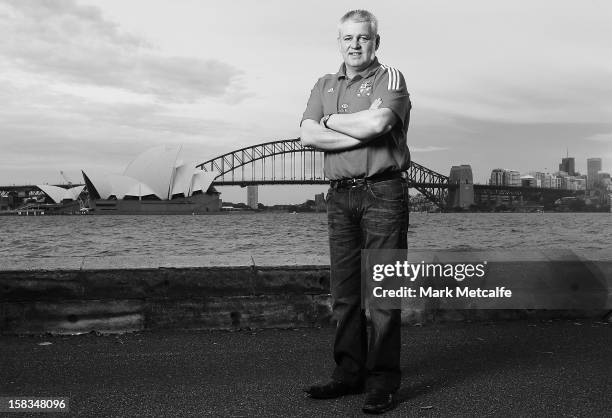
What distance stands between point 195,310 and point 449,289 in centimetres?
180

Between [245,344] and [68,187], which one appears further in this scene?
[68,187]

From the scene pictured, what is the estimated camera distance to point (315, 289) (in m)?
4.77

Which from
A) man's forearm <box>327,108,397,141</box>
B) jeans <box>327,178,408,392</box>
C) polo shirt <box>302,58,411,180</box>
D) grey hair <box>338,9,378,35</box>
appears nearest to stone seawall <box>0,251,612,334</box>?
jeans <box>327,178,408,392</box>

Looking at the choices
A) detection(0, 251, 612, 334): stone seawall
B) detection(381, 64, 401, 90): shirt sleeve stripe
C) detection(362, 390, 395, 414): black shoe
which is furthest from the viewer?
detection(0, 251, 612, 334): stone seawall

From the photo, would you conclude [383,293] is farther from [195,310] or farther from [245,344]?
[195,310]

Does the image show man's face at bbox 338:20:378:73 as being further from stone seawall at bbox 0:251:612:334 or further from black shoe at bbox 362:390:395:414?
stone seawall at bbox 0:251:612:334

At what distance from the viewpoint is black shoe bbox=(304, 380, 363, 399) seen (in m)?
3.22

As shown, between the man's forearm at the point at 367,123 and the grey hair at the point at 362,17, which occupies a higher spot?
Answer: the grey hair at the point at 362,17

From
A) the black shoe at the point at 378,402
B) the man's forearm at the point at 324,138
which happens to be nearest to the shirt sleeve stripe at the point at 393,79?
the man's forearm at the point at 324,138

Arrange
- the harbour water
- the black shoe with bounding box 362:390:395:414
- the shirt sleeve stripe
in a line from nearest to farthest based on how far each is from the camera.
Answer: the black shoe with bounding box 362:390:395:414 < the shirt sleeve stripe < the harbour water

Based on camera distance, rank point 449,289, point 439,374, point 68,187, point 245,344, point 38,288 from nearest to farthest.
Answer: point 439,374
point 245,344
point 38,288
point 449,289
point 68,187

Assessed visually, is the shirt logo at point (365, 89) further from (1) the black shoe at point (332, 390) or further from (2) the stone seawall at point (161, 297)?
(2) the stone seawall at point (161, 297)

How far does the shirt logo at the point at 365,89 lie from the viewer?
3244 millimetres


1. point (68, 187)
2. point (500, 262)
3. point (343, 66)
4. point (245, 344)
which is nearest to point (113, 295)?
point (245, 344)
